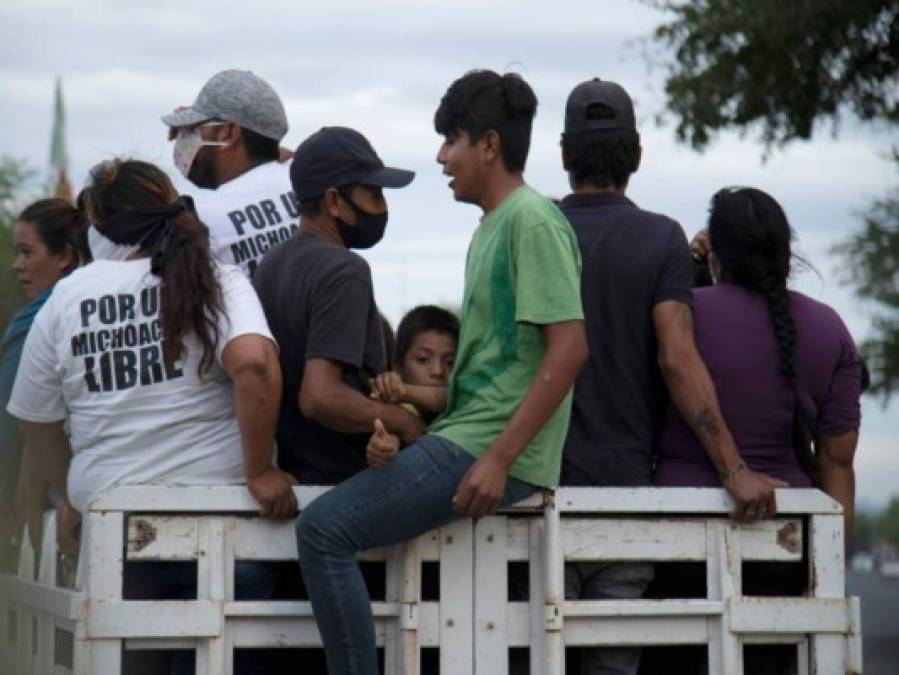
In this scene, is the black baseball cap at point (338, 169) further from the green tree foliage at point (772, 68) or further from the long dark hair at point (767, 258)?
the green tree foliage at point (772, 68)

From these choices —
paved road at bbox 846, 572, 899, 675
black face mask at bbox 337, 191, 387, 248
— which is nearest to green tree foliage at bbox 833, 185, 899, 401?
paved road at bbox 846, 572, 899, 675

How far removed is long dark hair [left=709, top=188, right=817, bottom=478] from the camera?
5285mm

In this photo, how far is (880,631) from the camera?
24734mm

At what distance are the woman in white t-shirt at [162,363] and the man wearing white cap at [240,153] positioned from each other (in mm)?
646

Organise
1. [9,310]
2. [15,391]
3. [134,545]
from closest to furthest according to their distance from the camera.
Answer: [134,545] < [15,391] < [9,310]

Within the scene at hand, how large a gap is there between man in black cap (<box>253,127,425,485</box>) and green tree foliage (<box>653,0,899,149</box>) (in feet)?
34.3

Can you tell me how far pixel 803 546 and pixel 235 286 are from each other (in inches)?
66.3

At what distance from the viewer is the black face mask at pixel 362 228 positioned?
5.21 m

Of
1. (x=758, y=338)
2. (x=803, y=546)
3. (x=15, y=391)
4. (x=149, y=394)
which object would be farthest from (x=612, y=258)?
(x=15, y=391)

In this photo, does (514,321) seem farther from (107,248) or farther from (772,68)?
(772,68)

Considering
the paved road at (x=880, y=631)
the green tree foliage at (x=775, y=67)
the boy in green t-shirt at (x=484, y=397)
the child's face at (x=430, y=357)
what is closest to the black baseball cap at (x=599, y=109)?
the boy in green t-shirt at (x=484, y=397)

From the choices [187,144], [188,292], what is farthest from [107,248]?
[187,144]

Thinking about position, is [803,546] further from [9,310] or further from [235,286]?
[9,310]

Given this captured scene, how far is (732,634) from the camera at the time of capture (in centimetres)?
486
